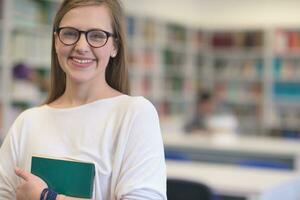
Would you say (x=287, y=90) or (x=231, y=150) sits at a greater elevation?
(x=287, y=90)

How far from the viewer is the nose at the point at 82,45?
1147 mm

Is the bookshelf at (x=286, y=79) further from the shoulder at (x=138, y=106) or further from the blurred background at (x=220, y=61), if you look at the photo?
the shoulder at (x=138, y=106)

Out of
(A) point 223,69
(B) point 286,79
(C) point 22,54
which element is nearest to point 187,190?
(C) point 22,54

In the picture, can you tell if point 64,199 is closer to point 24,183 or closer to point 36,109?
point 24,183

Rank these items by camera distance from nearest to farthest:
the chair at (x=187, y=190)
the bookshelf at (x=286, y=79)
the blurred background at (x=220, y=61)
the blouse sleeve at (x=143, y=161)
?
the blouse sleeve at (x=143, y=161), the chair at (x=187, y=190), the blurred background at (x=220, y=61), the bookshelf at (x=286, y=79)

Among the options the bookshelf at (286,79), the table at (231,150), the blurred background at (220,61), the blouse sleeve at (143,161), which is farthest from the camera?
the bookshelf at (286,79)

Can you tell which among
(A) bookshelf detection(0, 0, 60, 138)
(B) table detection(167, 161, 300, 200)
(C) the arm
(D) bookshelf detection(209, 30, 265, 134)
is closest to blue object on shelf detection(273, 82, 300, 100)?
(D) bookshelf detection(209, 30, 265, 134)

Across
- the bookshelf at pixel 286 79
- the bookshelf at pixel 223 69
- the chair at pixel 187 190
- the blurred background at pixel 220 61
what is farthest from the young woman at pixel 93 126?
the bookshelf at pixel 286 79

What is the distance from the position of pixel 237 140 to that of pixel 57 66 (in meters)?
4.39

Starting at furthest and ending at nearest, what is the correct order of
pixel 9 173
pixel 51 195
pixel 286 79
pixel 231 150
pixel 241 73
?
pixel 241 73
pixel 286 79
pixel 231 150
pixel 9 173
pixel 51 195

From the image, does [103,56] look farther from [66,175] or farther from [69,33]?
[66,175]

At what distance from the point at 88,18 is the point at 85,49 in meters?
0.07

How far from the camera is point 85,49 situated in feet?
3.77

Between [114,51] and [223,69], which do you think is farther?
[223,69]
